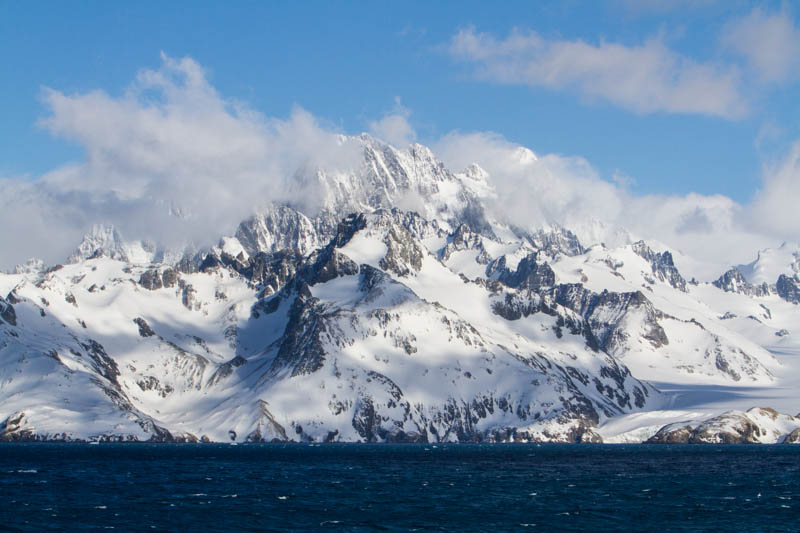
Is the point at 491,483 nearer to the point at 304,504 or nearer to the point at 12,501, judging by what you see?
the point at 304,504

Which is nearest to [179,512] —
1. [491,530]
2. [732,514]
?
[491,530]

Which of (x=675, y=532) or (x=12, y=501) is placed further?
(x=12, y=501)

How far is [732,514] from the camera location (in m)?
146

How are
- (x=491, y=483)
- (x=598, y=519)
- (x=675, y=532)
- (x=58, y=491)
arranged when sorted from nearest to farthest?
(x=675, y=532), (x=598, y=519), (x=58, y=491), (x=491, y=483)

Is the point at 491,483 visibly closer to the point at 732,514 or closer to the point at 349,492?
the point at 349,492

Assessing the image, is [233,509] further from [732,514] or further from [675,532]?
[732,514]

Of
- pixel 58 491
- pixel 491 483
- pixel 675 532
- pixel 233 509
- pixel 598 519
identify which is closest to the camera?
pixel 675 532

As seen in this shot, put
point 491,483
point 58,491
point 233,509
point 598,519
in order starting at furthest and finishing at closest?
1. point 491,483
2. point 58,491
3. point 233,509
4. point 598,519

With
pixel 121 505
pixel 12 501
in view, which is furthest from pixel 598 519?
pixel 12 501

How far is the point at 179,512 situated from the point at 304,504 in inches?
805

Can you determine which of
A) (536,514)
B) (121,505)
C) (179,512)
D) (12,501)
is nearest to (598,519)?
(536,514)

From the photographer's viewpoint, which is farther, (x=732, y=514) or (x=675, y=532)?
(x=732, y=514)

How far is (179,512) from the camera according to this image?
5748 inches

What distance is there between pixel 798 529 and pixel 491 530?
39694 millimetres
